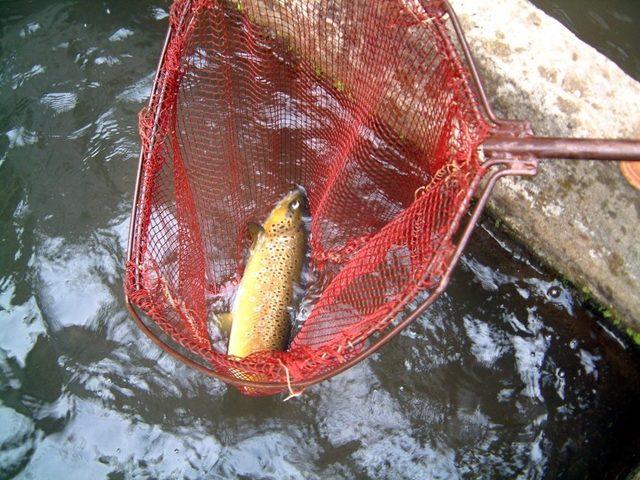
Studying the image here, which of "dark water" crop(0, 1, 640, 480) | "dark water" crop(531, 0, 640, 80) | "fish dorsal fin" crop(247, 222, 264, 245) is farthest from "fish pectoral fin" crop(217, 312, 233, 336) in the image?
"dark water" crop(531, 0, 640, 80)

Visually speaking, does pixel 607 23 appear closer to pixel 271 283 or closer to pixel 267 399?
pixel 271 283

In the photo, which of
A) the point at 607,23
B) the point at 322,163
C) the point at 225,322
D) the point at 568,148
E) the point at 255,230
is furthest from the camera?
the point at 607,23

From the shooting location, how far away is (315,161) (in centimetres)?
357

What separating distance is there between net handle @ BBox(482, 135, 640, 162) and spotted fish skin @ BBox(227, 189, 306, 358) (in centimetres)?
158

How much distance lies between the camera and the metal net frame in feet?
6.85

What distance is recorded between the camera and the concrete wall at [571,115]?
9.88ft

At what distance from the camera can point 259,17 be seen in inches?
168

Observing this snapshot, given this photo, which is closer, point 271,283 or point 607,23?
point 271,283

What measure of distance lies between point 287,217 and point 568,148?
1.77m

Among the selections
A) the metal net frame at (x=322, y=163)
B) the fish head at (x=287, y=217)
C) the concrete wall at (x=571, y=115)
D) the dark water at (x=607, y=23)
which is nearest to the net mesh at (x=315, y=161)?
the metal net frame at (x=322, y=163)

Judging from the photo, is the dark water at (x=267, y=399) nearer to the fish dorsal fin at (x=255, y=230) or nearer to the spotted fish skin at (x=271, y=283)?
the spotted fish skin at (x=271, y=283)

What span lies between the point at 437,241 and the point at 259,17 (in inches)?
121

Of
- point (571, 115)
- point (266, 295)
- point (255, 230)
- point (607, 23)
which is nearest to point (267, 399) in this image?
point (266, 295)

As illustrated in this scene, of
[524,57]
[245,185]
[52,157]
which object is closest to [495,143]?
[524,57]
